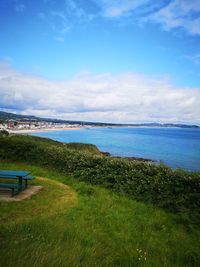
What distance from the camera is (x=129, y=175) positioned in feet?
31.0

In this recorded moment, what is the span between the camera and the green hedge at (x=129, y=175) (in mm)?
7674

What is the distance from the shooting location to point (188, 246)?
5.32 metres

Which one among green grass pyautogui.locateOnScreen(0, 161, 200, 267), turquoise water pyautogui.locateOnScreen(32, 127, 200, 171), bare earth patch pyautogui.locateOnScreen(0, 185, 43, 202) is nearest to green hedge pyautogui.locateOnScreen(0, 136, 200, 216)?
green grass pyautogui.locateOnScreen(0, 161, 200, 267)

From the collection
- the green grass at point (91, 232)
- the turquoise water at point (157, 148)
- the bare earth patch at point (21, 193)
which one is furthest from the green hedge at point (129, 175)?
the turquoise water at point (157, 148)

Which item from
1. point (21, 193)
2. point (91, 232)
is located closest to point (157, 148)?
point (21, 193)

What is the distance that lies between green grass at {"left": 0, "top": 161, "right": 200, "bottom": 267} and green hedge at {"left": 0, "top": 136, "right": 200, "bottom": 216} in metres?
0.53

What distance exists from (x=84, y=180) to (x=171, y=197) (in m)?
4.56

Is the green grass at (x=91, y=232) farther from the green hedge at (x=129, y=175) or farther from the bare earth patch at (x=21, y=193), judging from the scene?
the green hedge at (x=129, y=175)

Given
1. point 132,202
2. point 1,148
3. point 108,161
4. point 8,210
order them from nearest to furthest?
point 8,210 < point 132,202 < point 108,161 < point 1,148

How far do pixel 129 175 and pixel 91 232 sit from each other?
435 cm

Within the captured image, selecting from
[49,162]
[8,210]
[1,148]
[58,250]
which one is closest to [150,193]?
[8,210]

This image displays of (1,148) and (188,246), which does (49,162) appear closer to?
(1,148)

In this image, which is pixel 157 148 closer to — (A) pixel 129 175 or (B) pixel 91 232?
(A) pixel 129 175

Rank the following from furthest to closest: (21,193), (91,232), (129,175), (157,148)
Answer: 1. (157,148)
2. (129,175)
3. (21,193)
4. (91,232)
